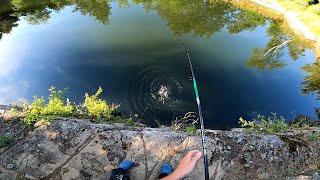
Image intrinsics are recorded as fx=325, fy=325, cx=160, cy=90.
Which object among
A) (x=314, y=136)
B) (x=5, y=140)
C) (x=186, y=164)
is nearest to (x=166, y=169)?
(x=186, y=164)

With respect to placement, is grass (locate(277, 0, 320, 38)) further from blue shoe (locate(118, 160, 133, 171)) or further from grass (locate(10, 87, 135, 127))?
blue shoe (locate(118, 160, 133, 171))

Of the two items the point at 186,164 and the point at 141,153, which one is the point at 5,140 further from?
the point at 186,164

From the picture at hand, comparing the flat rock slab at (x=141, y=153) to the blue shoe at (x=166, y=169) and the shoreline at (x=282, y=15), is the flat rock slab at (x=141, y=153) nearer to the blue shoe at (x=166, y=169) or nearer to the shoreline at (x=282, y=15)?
the blue shoe at (x=166, y=169)

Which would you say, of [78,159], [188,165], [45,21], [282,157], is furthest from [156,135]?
[45,21]

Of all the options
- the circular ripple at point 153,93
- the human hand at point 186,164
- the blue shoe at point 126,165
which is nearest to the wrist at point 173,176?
the human hand at point 186,164

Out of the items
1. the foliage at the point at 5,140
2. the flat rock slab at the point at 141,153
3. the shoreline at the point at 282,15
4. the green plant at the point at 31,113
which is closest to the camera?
the flat rock slab at the point at 141,153

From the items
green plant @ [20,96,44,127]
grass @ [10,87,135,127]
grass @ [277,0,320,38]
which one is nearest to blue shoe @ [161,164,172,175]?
grass @ [10,87,135,127]
